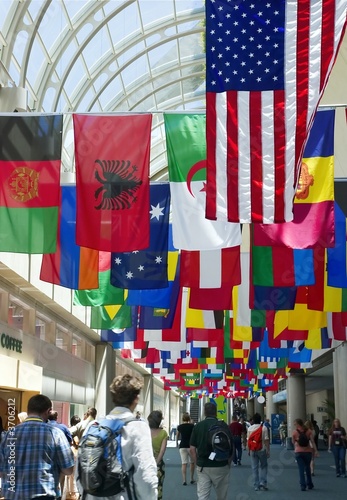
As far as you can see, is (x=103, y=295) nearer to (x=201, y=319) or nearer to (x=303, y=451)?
(x=201, y=319)

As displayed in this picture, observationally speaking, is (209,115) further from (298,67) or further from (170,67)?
(170,67)

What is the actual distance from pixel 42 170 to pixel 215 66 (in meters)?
3.21

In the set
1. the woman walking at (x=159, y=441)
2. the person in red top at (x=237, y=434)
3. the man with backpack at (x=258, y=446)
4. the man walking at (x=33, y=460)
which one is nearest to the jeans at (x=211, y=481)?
the woman walking at (x=159, y=441)

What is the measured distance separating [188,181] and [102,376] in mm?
24047

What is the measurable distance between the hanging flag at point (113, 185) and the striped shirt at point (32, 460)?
461cm

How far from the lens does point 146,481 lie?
14.7 feet

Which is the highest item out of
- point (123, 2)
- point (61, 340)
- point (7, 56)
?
point (123, 2)

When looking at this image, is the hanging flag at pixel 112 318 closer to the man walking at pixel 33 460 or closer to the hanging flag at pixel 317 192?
the hanging flag at pixel 317 192

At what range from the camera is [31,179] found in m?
10.3

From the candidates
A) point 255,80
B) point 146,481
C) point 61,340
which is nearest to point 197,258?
point 255,80

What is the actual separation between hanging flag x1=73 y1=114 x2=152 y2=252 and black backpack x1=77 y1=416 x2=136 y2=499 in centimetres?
Result: 547

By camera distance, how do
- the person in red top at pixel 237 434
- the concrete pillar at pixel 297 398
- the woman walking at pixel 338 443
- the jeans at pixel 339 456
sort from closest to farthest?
the woman walking at pixel 338 443
the jeans at pixel 339 456
the person in red top at pixel 237 434
the concrete pillar at pixel 297 398

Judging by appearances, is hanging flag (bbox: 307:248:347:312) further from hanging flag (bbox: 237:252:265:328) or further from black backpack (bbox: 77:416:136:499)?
black backpack (bbox: 77:416:136:499)

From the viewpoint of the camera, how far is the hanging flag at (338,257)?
41.9 feet
